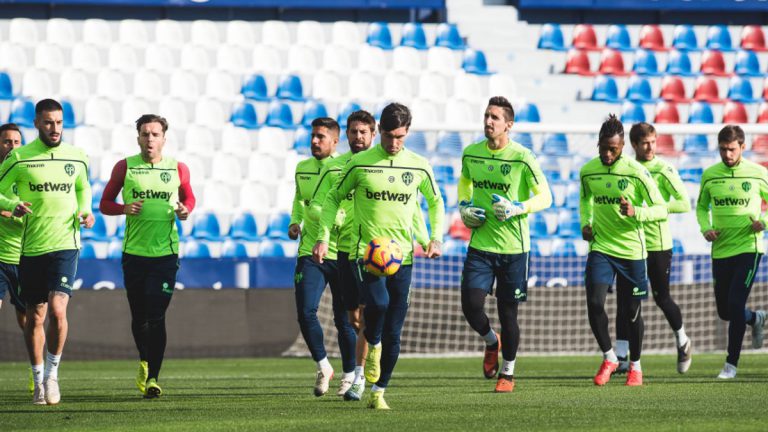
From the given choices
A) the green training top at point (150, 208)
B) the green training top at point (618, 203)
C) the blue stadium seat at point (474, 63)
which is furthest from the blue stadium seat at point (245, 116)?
the green training top at point (150, 208)

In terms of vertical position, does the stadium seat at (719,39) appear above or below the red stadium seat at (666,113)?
above

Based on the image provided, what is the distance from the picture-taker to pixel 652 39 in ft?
76.3

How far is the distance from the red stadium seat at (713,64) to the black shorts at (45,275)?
16351mm

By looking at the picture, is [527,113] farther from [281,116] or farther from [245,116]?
[245,116]

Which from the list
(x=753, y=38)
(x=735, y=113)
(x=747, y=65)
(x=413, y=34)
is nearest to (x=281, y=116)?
(x=413, y=34)

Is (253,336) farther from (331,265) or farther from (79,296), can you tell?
(331,265)

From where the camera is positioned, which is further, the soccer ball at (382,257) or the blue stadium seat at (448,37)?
the blue stadium seat at (448,37)

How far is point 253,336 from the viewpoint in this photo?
1681 cm

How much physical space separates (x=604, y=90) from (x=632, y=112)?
687mm

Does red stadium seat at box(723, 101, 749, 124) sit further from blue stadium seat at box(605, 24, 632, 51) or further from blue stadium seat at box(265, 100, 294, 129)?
blue stadium seat at box(265, 100, 294, 129)

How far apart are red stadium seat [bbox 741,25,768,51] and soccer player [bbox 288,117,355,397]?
49.4 ft

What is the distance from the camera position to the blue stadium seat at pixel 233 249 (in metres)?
19.2

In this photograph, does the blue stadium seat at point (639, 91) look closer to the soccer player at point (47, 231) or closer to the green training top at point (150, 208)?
the green training top at point (150, 208)

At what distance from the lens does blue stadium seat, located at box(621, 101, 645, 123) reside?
2216cm
